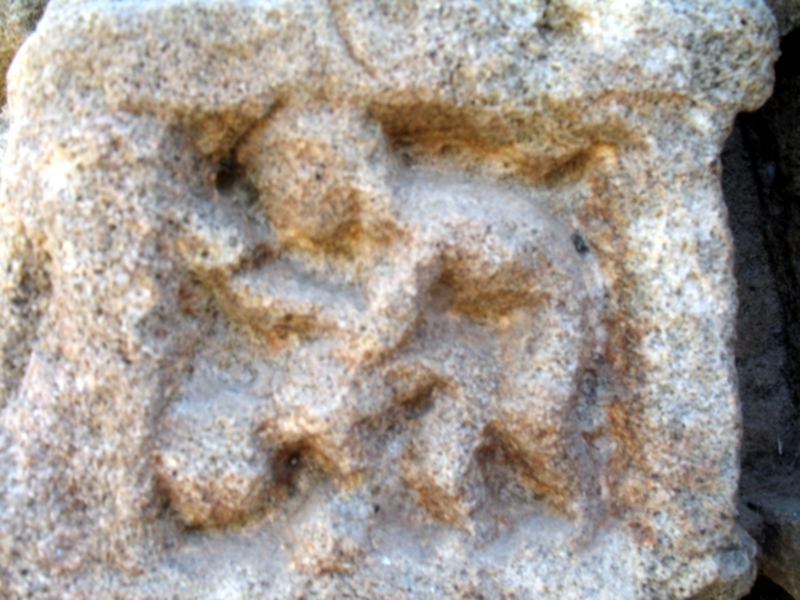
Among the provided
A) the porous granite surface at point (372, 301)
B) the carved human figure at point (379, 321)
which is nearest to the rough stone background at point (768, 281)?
the porous granite surface at point (372, 301)

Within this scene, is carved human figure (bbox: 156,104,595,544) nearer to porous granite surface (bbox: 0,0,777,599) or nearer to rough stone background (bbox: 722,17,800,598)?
porous granite surface (bbox: 0,0,777,599)

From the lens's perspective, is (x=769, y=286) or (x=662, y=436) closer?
(x=662, y=436)

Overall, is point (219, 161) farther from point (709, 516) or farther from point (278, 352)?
point (709, 516)

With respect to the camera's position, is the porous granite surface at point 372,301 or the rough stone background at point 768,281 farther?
the rough stone background at point 768,281

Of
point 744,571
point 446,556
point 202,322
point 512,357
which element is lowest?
point 744,571

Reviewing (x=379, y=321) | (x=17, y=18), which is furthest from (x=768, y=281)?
(x=17, y=18)

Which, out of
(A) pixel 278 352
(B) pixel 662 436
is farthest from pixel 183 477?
(B) pixel 662 436

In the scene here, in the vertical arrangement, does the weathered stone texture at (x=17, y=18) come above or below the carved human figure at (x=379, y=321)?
above

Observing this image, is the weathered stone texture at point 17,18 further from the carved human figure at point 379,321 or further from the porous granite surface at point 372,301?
the carved human figure at point 379,321

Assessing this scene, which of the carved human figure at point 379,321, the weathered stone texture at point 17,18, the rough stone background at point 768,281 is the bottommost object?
the rough stone background at point 768,281
